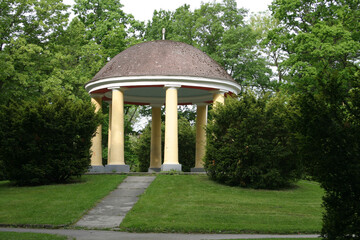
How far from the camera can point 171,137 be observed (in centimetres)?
2692

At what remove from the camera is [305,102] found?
992 cm

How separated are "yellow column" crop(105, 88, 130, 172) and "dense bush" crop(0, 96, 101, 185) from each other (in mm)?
3890

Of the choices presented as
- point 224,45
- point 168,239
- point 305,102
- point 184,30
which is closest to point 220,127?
point 168,239

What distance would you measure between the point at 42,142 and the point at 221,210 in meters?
11.5

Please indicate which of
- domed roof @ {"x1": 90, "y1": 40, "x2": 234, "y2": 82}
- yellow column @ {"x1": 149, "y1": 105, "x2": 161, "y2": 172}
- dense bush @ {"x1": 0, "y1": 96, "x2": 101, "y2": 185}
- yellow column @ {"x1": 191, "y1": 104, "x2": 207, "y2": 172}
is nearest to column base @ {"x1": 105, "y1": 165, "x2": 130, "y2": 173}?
dense bush @ {"x1": 0, "y1": 96, "x2": 101, "y2": 185}

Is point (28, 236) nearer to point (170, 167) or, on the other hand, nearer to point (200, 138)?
point (170, 167)

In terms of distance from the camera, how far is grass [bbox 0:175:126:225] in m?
15.0

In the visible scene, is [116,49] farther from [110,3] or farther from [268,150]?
[268,150]

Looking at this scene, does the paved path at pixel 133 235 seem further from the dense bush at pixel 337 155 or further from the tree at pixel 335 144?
the dense bush at pixel 337 155

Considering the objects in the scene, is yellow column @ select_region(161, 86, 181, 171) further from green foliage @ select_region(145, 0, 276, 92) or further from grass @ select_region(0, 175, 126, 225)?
green foliage @ select_region(145, 0, 276, 92)

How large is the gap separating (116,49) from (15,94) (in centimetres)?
1422

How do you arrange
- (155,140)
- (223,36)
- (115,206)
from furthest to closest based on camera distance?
(223,36) < (155,140) < (115,206)

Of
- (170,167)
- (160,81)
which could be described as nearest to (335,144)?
(170,167)

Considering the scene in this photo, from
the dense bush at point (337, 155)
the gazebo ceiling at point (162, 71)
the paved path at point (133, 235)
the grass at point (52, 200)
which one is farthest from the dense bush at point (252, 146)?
the dense bush at point (337, 155)
